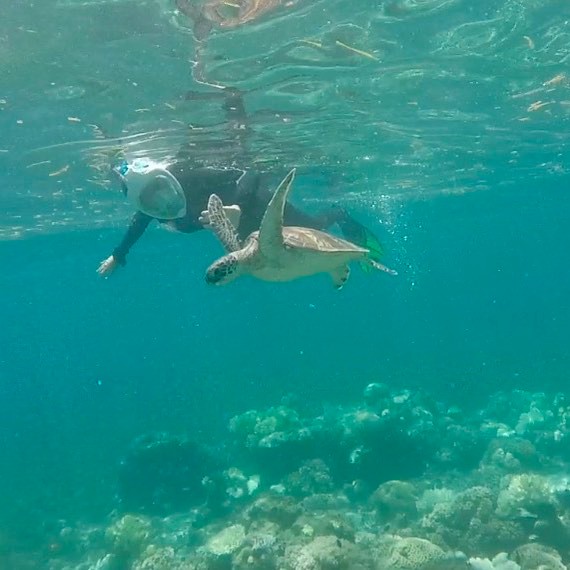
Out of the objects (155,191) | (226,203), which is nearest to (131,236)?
(155,191)

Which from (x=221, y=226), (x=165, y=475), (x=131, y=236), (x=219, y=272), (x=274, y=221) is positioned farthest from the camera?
(x=165, y=475)

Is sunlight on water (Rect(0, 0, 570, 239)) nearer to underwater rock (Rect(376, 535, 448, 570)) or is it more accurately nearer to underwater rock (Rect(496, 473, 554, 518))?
underwater rock (Rect(376, 535, 448, 570))

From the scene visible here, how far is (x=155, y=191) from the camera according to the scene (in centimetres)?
963

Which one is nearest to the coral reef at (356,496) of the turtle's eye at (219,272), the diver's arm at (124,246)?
the turtle's eye at (219,272)

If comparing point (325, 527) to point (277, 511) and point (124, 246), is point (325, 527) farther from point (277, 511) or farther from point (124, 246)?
point (124, 246)

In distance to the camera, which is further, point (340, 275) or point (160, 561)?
point (160, 561)

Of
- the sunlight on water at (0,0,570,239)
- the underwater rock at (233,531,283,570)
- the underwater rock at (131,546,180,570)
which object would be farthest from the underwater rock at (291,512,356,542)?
the sunlight on water at (0,0,570,239)

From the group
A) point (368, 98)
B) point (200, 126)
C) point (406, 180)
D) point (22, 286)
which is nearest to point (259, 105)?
point (200, 126)

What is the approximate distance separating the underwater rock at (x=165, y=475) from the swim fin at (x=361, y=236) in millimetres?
8659

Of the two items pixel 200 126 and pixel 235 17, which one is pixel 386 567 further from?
pixel 200 126

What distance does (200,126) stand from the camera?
50.6ft

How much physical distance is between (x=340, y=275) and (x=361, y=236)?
3482mm

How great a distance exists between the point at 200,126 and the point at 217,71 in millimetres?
3583

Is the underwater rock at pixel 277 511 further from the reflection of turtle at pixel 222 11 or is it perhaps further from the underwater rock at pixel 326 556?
the reflection of turtle at pixel 222 11
